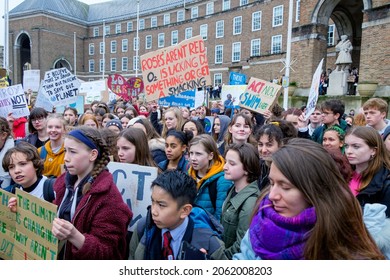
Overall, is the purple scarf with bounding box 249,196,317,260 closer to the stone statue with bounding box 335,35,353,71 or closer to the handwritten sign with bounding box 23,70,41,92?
the stone statue with bounding box 335,35,353,71

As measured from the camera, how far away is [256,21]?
38.5m

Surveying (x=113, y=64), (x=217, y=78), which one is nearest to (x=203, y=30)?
(x=217, y=78)

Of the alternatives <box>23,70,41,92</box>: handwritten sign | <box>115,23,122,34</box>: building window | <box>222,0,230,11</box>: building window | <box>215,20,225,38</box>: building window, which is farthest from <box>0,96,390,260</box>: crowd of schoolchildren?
<box>115,23,122,34</box>: building window

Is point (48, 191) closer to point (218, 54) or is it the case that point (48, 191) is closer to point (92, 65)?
point (218, 54)

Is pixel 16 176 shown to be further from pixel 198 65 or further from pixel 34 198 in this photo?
pixel 198 65

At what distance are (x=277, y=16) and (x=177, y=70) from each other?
32352mm

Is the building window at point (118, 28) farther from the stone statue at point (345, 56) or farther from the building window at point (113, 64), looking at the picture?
the stone statue at point (345, 56)

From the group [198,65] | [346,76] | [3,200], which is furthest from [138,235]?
[346,76]

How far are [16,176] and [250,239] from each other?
2.20 meters

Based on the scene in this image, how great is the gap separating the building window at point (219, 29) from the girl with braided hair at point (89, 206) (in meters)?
42.1

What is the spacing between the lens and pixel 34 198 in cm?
227

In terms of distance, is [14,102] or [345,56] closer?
[14,102]

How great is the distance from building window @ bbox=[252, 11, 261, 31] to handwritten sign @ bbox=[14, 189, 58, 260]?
39054mm

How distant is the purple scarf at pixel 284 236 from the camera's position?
1.59 m
